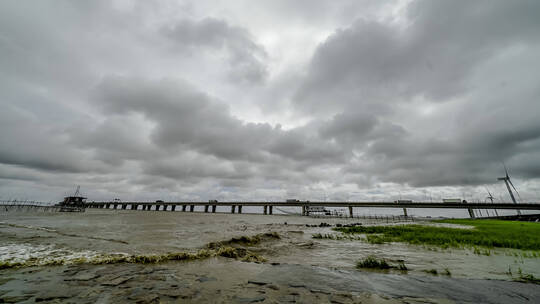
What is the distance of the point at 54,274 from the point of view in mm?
8133

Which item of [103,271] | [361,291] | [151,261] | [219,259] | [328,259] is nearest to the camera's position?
[361,291]

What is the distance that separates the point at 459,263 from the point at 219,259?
42.2 ft

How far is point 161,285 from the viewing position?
22.5 feet

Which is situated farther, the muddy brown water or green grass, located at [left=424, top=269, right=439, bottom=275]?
green grass, located at [left=424, top=269, right=439, bottom=275]

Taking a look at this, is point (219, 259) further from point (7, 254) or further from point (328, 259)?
point (7, 254)

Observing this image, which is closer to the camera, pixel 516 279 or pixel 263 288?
pixel 263 288

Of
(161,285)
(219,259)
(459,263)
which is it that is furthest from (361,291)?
(459,263)

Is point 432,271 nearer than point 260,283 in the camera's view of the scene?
No

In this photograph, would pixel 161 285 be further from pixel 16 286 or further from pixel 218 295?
pixel 16 286

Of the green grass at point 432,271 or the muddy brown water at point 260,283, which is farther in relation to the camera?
the green grass at point 432,271

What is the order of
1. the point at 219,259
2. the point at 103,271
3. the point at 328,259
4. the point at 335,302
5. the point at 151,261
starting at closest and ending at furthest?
1. the point at 335,302
2. the point at 103,271
3. the point at 151,261
4. the point at 219,259
5. the point at 328,259

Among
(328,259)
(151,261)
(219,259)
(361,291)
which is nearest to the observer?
(361,291)

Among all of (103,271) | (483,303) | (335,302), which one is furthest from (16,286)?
(483,303)

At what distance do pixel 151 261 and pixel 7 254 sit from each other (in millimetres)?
8568
